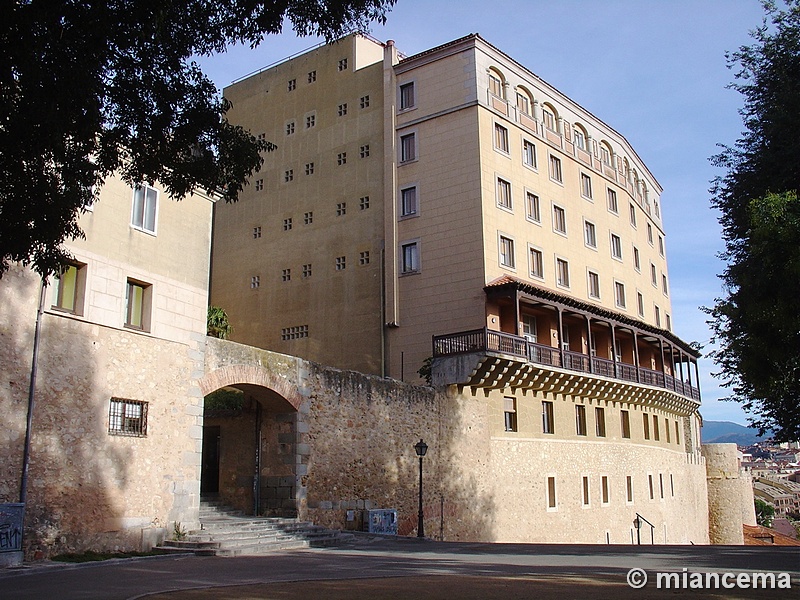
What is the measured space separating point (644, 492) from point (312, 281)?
18.7 meters

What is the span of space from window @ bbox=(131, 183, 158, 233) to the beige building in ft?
0.11

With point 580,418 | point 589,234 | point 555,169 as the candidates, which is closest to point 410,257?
point 555,169

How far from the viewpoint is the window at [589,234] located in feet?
124

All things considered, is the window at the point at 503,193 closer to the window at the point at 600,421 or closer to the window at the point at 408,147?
the window at the point at 408,147

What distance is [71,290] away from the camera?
1678 cm

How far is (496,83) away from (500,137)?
247 centimetres

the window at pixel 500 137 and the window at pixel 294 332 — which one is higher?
the window at pixel 500 137

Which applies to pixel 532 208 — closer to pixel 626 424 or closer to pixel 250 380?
pixel 626 424

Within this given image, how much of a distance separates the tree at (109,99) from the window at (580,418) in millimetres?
24376

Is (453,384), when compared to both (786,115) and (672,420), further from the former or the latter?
(672,420)

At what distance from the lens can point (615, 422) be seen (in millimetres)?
36219

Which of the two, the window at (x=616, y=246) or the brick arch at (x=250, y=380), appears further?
the window at (x=616, y=246)

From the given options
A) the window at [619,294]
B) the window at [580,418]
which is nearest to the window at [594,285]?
the window at [619,294]

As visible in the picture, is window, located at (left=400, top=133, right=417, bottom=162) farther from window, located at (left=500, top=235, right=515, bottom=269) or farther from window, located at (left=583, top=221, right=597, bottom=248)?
window, located at (left=583, top=221, right=597, bottom=248)
